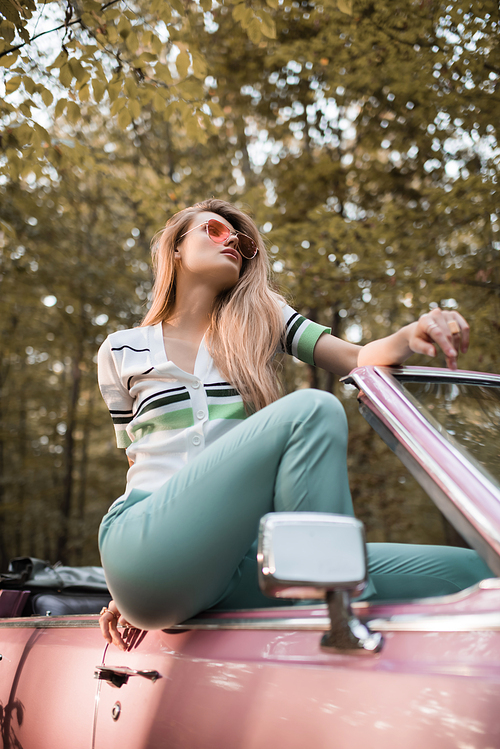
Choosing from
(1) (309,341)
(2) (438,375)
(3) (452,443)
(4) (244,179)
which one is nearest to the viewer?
(3) (452,443)

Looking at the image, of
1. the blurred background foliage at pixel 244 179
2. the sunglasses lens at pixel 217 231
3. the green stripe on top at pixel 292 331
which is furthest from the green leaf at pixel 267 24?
the green stripe on top at pixel 292 331

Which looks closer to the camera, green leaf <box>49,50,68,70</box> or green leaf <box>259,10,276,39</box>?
green leaf <box>49,50,68,70</box>

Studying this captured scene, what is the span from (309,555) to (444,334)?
894 millimetres

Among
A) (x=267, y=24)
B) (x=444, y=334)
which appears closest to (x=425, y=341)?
(x=444, y=334)

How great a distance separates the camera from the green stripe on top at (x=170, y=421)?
190cm

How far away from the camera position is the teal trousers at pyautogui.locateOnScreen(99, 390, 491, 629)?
129 centimetres

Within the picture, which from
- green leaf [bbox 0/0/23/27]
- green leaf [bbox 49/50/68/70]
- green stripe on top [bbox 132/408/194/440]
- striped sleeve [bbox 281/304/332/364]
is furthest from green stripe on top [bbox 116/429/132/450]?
green leaf [bbox 49/50/68/70]

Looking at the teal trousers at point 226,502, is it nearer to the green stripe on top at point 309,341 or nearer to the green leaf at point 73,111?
the green stripe on top at point 309,341

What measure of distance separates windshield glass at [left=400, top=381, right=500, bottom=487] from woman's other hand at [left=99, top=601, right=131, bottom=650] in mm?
1028

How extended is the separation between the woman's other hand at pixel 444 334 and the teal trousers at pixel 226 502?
1.23 feet

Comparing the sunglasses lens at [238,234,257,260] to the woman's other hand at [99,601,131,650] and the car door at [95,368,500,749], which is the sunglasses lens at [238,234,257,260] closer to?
the car door at [95,368,500,749]

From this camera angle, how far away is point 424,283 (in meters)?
6.58

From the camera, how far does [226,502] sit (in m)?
1.31

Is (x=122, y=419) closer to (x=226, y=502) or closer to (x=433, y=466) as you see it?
(x=226, y=502)
